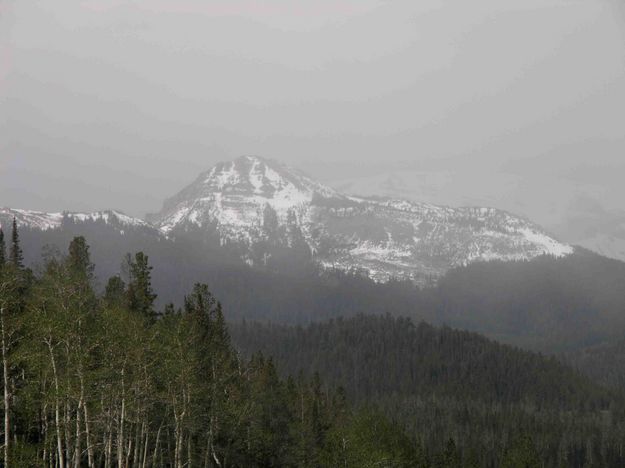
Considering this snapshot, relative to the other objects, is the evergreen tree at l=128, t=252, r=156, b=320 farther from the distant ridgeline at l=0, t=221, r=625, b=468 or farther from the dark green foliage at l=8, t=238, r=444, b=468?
the dark green foliage at l=8, t=238, r=444, b=468

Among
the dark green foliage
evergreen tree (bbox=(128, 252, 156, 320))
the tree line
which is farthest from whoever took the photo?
evergreen tree (bbox=(128, 252, 156, 320))

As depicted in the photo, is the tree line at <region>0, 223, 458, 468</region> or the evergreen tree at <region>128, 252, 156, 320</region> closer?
the tree line at <region>0, 223, 458, 468</region>

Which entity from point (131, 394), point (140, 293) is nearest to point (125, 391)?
point (131, 394)

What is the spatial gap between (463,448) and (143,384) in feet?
413

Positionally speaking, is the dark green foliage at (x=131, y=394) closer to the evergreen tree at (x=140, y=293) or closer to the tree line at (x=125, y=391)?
the tree line at (x=125, y=391)

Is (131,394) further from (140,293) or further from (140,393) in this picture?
(140,293)

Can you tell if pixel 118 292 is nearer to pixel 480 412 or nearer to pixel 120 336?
pixel 120 336

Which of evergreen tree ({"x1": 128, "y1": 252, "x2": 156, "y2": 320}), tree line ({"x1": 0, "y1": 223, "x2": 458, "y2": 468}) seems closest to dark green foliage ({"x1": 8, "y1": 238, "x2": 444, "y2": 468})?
tree line ({"x1": 0, "y1": 223, "x2": 458, "y2": 468})

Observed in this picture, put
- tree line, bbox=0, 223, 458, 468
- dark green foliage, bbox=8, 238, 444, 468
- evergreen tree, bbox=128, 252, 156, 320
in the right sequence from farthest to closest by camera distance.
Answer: evergreen tree, bbox=128, 252, 156, 320 < dark green foliage, bbox=8, 238, 444, 468 < tree line, bbox=0, 223, 458, 468

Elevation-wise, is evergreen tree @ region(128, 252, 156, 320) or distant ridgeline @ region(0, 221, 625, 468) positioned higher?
evergreen tree @ region(128, 252, 156, 320)

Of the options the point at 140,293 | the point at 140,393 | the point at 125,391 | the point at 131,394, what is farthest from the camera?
the point at 140,293

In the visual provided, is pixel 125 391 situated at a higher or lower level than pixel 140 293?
lower

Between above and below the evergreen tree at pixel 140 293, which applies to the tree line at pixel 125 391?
below

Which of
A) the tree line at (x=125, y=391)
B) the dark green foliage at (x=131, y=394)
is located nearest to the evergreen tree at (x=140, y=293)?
the tree line at (x=125, y=391)
